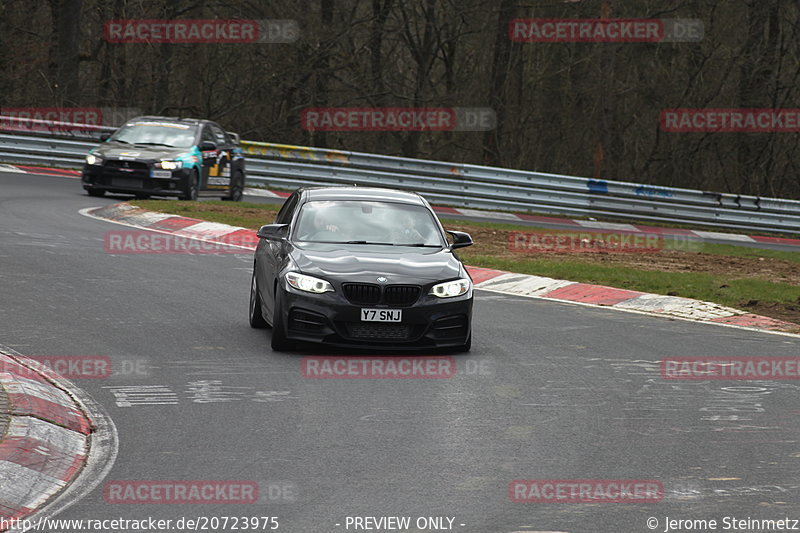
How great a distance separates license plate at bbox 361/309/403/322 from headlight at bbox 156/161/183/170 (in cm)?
1486

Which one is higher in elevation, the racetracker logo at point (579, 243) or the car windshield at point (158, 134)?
the car windshield at point (158, 134)

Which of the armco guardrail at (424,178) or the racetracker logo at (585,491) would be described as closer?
the racetracker logo at (585,491)

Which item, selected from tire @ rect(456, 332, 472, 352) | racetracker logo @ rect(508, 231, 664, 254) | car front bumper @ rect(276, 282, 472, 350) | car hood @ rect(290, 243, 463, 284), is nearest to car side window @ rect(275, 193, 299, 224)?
car hood @ rect(290, 243, 463, 284)

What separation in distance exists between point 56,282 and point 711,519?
33.0 feet

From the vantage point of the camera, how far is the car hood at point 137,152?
25.2 metres

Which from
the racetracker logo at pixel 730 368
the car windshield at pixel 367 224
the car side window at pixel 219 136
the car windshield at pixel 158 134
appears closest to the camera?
the racetracker logo at pixel 730 368

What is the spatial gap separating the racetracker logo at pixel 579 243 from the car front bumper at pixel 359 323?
36.7 ft

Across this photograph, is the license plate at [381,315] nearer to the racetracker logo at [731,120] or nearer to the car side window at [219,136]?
the car side window at [219,136]

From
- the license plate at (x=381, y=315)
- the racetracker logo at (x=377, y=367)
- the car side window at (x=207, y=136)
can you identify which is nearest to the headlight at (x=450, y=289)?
the license plate at (x=381, y=315)

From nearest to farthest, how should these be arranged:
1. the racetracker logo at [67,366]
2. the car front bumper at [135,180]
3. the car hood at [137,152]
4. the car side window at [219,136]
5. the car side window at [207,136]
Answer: the racetracker logo at [67,366]
the car front bumper at [135,180]
the car hood at [137,152]
the car side window at [207,136]
the car side window at [219,136]

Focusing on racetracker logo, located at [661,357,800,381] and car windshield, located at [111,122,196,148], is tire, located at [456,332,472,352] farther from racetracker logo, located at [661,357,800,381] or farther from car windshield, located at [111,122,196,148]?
car windshield, located at [111,122,196,148]

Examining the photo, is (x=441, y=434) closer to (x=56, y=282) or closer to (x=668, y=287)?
(x=56, y=282)

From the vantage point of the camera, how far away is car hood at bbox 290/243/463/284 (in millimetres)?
11211

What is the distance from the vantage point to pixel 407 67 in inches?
1806
